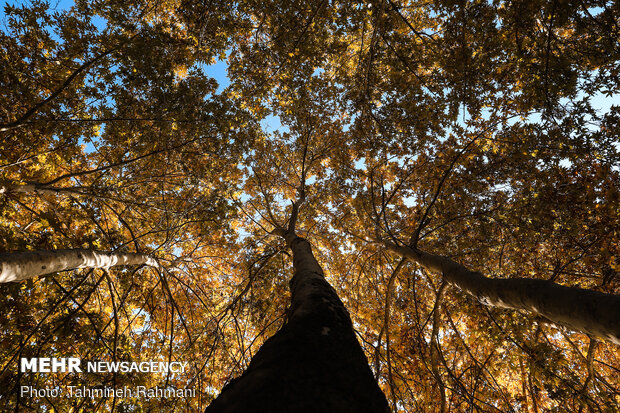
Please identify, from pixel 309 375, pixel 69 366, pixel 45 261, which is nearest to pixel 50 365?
pixel 69 366

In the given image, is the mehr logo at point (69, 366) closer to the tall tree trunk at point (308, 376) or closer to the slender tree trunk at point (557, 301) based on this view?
the tall tree trunk at point (308, 376)

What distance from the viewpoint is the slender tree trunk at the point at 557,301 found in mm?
1650

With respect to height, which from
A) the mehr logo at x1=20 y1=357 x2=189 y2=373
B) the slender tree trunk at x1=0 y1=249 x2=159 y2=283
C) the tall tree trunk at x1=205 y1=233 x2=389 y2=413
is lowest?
the tall tree trunk at x1=205 y1=233 x2=389 y2=413

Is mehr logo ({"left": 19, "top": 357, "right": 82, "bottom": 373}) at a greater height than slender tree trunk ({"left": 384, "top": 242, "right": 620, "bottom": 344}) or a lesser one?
greater

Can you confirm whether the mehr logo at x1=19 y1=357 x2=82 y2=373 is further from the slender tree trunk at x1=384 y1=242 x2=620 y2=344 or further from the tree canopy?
the slender tree trunk at x1=384 y1=242 x2=620 y2=344

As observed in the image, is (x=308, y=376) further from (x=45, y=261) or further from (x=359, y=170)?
(x=359, y=170)

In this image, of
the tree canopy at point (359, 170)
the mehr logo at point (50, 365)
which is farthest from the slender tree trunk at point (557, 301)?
the mehr logo at point (50, 365)

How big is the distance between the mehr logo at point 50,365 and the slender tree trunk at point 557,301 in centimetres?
596

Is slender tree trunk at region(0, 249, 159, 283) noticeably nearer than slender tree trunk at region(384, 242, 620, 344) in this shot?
No

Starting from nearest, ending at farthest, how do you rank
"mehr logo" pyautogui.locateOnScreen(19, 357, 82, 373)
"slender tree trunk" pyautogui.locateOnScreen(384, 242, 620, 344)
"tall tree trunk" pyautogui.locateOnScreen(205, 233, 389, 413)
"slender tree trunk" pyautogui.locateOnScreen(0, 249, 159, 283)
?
"tall tree trunk" pyautogui.locateOnScreen(205, 233, 389, 413)
"slender tree trunk" pyautogui.locateOnScreen(384, 242, 620, 344)
"slender tree trunk" pyautogui.locateOnScreen(0, 249, 159, 283)
"mehr logo" pyautogui.locateOnScreen(19, 357, 82, 373)

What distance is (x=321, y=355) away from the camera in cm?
138

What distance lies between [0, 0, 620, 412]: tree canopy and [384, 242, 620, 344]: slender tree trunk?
33.3 inches

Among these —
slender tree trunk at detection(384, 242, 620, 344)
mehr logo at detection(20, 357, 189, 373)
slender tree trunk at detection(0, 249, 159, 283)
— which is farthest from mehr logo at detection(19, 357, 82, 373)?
slender tree trunk at detection(384, 242, 620, 344)

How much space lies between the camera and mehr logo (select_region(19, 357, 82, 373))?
3420mm
